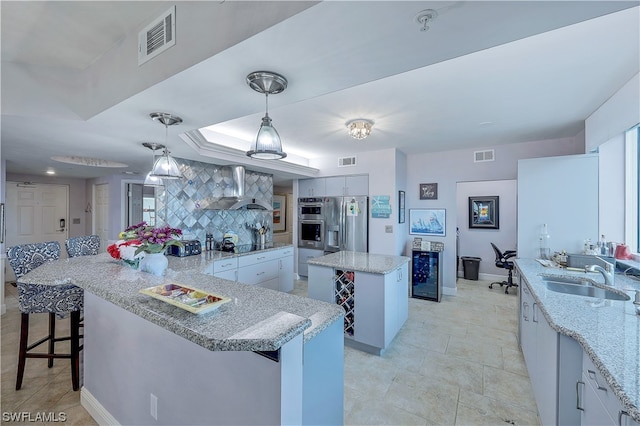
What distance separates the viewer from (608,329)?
1.33 metres

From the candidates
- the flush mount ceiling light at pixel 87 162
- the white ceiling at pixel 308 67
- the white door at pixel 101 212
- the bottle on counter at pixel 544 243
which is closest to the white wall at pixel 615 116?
the white ceiling at pixel 308 67

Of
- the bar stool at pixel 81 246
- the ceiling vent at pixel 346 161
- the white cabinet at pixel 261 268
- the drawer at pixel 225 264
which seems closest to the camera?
the bar stool at pixel 81 246

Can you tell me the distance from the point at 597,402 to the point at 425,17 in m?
1.76

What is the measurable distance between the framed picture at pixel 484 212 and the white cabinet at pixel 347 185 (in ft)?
9.55

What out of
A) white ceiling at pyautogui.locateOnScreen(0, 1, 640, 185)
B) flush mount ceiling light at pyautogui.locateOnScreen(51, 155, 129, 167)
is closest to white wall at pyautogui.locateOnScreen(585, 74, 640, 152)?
white ceiling at pyautogui.locateOnScreen(0, 1, 640, 185)

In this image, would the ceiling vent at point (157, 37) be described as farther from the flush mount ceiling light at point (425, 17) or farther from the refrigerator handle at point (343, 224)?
the refrigerator handle at point (343, 224)

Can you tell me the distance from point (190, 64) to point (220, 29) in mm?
250

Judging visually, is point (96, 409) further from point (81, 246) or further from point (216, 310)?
point (81, 246)

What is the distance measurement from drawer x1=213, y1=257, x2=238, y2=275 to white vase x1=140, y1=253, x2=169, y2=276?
1296mm

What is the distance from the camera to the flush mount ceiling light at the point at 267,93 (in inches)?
55.1

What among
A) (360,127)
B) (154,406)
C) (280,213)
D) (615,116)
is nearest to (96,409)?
(154,406)

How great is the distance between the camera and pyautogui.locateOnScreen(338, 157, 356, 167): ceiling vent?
4965 millimetres

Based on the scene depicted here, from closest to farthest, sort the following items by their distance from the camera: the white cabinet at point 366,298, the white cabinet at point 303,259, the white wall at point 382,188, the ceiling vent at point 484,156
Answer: the white cabinet at point 366,298, the ceiling vent at point 484,156, the white wall at point 382,188, the white cabinet at point 303,259

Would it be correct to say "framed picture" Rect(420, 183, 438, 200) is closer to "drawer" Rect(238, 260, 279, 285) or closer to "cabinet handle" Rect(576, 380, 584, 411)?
"drawer" Rect(238, 260, 279, 285)
